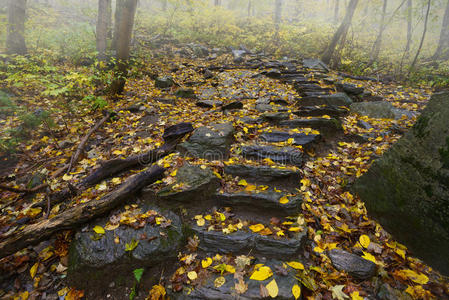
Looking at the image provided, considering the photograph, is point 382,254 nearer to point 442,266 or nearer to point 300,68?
point 442,266

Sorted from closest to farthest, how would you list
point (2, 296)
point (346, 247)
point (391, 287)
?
point (391, 287), point (2, 296), point (346, 247)

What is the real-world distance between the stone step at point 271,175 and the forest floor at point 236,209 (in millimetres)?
17

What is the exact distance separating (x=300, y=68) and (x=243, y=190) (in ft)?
27.5

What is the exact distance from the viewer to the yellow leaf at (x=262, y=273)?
85.5 inches

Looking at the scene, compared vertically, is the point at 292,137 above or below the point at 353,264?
above

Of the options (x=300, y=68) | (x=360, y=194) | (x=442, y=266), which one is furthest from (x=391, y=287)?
(x=300, y=68)

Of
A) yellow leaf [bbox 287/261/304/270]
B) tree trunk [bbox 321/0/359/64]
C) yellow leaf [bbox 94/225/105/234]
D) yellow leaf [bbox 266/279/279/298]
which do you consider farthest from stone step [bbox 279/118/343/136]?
tree trunk [bbox 321/0/359/64]

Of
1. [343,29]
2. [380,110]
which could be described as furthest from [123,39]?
[343,29]

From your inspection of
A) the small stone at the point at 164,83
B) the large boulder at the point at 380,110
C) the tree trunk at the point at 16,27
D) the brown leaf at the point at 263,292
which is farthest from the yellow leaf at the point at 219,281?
the tree trunk at the point at 16,27

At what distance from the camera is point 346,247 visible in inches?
98.6

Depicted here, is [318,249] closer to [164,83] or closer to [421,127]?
[421,127]

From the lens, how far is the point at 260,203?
9.46 ft

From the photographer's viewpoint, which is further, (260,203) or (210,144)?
(210,144)

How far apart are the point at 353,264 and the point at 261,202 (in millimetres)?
1238
